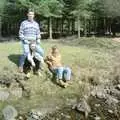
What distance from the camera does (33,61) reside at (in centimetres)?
1530

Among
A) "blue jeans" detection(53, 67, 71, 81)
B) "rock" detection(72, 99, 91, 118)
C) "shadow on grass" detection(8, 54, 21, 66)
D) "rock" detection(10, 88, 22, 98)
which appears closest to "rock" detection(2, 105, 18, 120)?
"rock" detection(10, 88, 22, 98)

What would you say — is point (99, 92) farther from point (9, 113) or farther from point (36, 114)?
point (9, 113)

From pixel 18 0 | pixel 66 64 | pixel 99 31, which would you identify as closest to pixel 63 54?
pixel 66 64

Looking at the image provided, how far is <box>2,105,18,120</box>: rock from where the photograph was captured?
12055 mm

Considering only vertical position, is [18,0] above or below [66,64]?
above

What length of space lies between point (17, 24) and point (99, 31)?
22.1 feet

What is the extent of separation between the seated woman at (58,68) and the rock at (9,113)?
8.67ft

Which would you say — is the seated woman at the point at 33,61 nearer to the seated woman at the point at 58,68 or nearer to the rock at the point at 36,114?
the seated woman at the point at 58,68

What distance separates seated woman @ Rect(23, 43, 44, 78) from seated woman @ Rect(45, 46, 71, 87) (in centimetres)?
36

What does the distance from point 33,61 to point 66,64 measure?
151cm

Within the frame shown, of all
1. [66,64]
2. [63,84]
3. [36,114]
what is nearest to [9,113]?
[36,114]

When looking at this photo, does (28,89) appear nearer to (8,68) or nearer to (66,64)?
(8,68)

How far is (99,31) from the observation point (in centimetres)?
3512

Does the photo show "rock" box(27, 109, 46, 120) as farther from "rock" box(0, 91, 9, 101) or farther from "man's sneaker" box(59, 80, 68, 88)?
"man's sneaker" box(59, 80, 68, 88)
